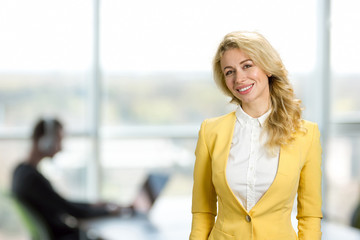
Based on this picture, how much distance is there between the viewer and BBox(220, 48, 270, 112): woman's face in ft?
3.01

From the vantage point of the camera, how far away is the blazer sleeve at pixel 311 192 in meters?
0.95

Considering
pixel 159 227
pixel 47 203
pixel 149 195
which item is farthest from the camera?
pixel 47 203

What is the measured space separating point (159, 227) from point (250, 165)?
6.20ft

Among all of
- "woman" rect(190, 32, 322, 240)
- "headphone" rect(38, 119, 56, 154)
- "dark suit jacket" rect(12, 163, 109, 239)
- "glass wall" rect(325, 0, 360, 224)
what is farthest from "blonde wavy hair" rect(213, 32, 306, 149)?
"glass wall" rect(325, 0, 360, 224)

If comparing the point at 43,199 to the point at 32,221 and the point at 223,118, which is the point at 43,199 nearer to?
the point at 32,221

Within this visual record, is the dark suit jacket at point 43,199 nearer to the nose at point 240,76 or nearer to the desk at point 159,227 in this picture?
the desk at point 159,227

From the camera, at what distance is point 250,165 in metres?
0.93

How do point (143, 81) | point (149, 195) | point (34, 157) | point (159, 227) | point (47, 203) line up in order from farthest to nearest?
point (143, 81)
point (34, 157)
point (47, 203)
point (149, 195)
point (159, 227)

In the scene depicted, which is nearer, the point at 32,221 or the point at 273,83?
the point at 273,83

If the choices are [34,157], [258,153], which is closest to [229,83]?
[258,153]

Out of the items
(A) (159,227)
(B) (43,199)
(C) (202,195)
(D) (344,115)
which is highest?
(C) (202,195)

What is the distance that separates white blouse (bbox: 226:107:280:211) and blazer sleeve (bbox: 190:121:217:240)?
2.3 inches

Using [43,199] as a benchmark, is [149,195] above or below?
above

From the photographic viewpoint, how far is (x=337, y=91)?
4.90m
